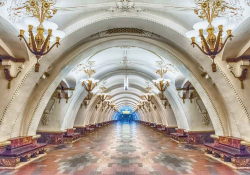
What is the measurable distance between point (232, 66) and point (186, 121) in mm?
5248

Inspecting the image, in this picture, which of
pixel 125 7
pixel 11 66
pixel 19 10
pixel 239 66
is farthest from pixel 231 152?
pixel 11 66

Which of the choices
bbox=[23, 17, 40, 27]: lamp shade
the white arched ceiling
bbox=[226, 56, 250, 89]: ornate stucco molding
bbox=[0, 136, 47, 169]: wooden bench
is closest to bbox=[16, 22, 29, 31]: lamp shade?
bbox=[23, 17, 40, 27]: lamp shade

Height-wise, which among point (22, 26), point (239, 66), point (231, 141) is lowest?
point (231, 141)

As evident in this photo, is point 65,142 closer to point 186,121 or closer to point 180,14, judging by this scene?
point 186,121

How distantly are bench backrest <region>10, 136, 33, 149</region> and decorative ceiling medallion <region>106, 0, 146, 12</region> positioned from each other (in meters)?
4.89

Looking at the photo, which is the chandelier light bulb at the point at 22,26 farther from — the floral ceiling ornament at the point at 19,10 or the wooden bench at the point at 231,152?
the wooden bench at the point at 231,152

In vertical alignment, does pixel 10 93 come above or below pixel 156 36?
below

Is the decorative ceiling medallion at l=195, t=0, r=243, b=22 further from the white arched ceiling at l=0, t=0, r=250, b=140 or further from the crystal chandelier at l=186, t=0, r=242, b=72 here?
the white arched ceiling at l=0, t=0, r=250, b=140

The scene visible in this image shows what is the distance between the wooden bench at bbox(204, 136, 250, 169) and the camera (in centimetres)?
449

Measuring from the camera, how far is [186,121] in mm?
9172

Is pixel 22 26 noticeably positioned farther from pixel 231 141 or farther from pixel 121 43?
pixel 231 141

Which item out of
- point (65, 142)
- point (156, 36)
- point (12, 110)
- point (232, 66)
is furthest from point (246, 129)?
point (65, 142)

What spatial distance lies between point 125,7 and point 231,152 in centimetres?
504

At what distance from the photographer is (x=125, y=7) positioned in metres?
4.28
